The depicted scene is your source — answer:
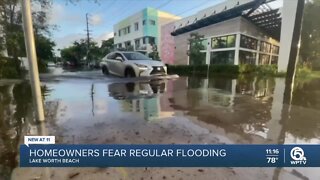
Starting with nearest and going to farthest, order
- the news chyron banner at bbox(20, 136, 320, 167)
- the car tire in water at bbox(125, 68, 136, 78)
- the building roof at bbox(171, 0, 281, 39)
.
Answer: the news chyron banner at bbox(20, 136, 320, 167) < the building roof at bbox(171, 0, 281, 39) < the car tire in water at bbox(125, 68, 136, 78)

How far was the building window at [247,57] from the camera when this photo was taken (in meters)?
1.68

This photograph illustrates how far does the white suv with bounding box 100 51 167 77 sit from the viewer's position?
175cm

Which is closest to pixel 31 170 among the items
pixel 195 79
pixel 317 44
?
pixel 195 79

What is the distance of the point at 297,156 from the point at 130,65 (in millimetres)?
1277

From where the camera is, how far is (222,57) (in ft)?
5.68

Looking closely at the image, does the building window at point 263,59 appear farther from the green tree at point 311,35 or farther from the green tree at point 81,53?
the green tree at point 81,53

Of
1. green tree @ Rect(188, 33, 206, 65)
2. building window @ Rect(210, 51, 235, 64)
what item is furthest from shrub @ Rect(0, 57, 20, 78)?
building window @ Rect(210, 51, 235, 64)

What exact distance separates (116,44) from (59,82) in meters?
0.51

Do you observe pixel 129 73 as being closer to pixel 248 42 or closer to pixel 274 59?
pixel 248 42

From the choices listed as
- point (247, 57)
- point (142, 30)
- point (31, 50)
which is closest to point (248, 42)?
point (247, 57)

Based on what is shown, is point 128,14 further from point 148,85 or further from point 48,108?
point 48,108

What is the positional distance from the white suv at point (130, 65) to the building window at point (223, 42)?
407mm

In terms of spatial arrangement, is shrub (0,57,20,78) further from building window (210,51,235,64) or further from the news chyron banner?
building window (210,51,235,64)

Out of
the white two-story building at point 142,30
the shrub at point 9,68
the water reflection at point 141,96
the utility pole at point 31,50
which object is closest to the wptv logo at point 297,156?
the water reflection at point 141,96
